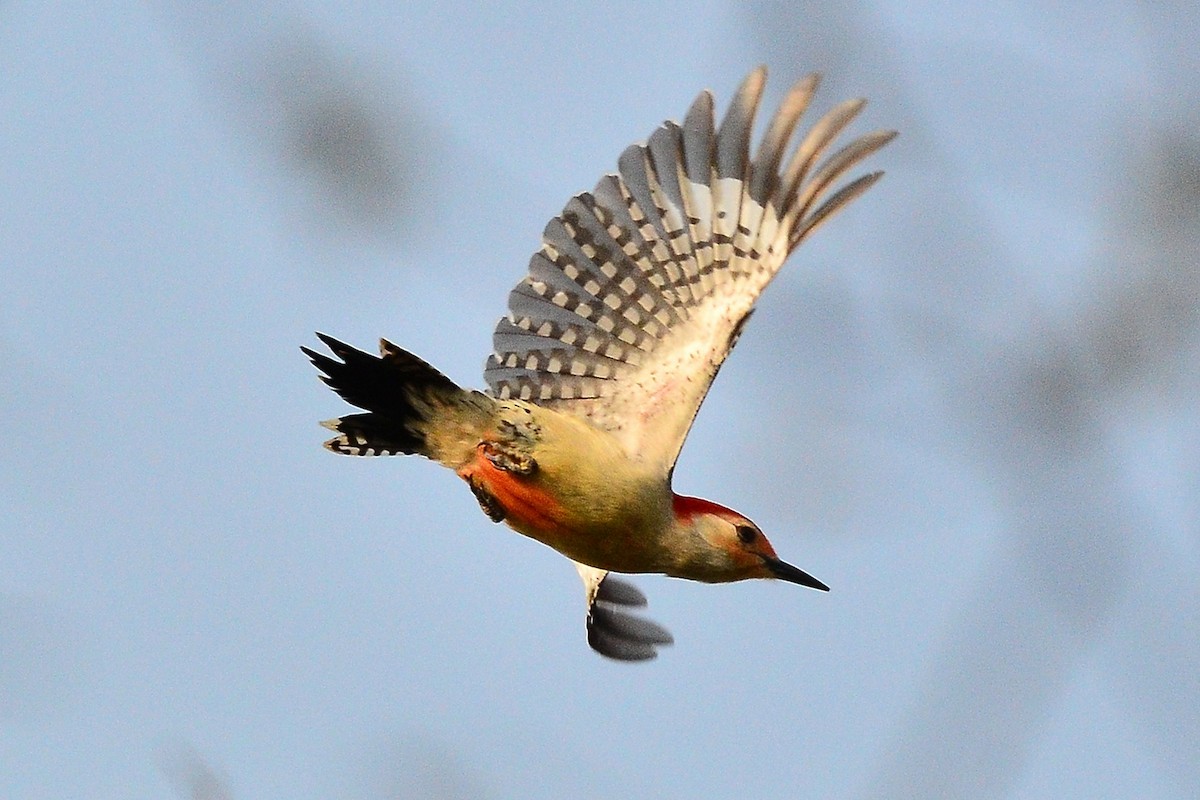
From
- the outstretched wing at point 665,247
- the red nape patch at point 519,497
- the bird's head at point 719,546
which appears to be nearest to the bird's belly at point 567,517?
the red nape patch at point 519,497

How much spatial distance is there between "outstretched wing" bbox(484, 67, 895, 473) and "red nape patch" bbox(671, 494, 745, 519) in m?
0.65

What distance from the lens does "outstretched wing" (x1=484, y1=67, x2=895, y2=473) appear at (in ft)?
23.0

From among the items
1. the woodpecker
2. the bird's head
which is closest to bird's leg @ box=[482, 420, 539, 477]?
the woodpecker

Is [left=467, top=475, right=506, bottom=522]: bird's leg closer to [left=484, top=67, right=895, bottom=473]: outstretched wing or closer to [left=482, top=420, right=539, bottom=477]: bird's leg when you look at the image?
[left=482, top=420, right=539, bottom=477]: bird's leg

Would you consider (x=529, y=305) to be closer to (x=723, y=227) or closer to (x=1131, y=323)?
(x=723, y=227)

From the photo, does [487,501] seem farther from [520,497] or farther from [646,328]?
[646,328]

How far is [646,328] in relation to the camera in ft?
23.1

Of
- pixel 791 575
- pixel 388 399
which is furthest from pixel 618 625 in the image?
pixel 388 399

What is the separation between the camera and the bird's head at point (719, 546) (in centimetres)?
654

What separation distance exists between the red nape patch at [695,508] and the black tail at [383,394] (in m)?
1.09

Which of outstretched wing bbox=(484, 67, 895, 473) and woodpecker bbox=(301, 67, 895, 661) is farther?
outstretched wing bbox=(484, 67, 895, 473)

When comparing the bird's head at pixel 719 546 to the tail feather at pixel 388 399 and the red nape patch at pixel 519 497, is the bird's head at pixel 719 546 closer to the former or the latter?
the red nape patch at pixel 519 497

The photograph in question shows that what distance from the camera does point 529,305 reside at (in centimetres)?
719

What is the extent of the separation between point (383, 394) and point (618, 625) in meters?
1.91
